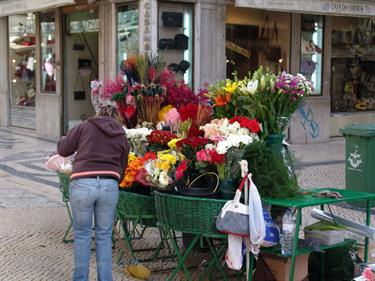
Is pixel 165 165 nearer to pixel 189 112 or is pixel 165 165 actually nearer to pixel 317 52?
pixel 189 112

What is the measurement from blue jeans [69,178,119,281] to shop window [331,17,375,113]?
1149 cm

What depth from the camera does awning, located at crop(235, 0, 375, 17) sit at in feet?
37.1

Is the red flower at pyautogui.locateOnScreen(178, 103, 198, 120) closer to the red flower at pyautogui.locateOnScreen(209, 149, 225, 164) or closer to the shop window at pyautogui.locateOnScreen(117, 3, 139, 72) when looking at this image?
the red flower at pyautogui.locateOnScreen(209, 149, 225, 164)

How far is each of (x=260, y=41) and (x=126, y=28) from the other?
3575 millimetres

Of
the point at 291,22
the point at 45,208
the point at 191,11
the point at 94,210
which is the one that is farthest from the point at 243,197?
the point at 291,22

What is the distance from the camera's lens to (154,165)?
4.81 m

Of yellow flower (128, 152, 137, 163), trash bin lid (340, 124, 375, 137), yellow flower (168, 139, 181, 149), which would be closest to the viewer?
yellow flower (168, 139, 181, 149)

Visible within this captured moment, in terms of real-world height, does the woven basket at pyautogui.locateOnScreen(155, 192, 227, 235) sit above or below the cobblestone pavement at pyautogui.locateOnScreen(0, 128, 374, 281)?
above

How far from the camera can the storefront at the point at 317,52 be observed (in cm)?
1375

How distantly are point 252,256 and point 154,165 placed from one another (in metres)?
1.00

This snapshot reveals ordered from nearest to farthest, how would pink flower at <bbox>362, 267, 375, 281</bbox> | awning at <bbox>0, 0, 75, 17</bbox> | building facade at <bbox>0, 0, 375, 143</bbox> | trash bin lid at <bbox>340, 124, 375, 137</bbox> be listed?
pink flower at <bbox>362, 267, 375, 281</bbox> → trash bin lid at <bbox>340, 124, 375, 137</bbox> → building facade at <bbox>0, 0, 375, 143</bbox> → awning at <bbox>0, 0, 75, 17</bbox>

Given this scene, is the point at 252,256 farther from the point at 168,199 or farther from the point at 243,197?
the point at 168,199

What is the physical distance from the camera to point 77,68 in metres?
15.5

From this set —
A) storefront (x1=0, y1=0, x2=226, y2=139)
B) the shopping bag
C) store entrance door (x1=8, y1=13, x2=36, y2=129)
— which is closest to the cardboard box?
the shopping bag
